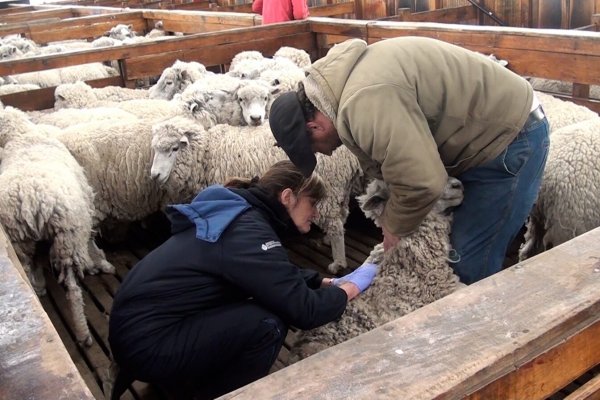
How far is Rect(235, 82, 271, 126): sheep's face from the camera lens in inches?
169

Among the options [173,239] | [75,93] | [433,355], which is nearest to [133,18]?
[75,93]

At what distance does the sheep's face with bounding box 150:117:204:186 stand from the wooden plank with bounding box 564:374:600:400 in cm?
315

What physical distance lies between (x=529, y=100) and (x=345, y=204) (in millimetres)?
2052

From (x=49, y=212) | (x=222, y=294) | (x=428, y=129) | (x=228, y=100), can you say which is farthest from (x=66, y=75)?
(x=428, y=129)

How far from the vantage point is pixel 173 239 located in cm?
226

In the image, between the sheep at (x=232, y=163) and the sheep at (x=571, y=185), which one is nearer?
the sheep at (x=571, y=185)

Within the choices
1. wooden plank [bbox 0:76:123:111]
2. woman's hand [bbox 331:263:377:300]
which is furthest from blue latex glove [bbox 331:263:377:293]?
wooden plank [bbox 0:76:123:111]

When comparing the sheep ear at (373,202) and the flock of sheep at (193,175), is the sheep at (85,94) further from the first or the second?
the sheep ear at (373,202)

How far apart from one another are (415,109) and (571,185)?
1.34m

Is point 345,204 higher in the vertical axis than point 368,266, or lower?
lower

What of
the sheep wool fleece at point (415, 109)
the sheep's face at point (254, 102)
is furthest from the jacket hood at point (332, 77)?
the sheep's face at point (254, 102)

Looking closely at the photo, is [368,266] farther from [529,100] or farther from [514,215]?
[529,100]

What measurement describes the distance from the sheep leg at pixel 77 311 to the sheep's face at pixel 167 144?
2.97 ft

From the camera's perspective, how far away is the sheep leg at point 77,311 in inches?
132
